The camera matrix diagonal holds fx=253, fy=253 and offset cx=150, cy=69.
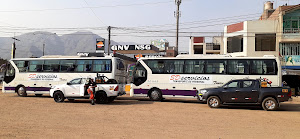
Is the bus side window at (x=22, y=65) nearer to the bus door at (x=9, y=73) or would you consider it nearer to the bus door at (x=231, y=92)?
the bus door at (x=9, y=73)

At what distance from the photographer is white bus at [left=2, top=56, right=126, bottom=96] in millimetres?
19297

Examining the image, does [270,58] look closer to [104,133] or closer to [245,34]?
[104,133]

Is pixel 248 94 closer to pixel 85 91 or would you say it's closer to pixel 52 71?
pixel 85 91

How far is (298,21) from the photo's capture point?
98.4 ft

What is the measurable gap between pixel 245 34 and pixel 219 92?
20.1m

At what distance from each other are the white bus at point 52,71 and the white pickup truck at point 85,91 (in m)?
2.87

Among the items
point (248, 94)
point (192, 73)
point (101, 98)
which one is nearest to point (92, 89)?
point (101, 98)

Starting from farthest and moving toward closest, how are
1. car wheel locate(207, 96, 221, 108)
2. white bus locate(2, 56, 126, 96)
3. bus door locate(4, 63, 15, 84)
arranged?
bus door locate(4, 63, 15, 84)
white bus locate(2, 56, 126, 96)
car wheel locate(207, 96, 221, 108)

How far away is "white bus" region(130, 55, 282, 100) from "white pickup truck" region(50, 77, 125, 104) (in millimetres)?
2771

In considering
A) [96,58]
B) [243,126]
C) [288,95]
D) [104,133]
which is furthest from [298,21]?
[104,133]

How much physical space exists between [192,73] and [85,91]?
742 cm

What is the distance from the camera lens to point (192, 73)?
1788cm

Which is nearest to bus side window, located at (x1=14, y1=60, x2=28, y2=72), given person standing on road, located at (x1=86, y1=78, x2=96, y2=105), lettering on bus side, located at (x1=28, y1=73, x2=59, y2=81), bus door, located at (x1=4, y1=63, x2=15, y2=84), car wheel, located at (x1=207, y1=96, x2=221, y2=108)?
bus door, located at (x1=4, y1=63, x2=15, y2=84)

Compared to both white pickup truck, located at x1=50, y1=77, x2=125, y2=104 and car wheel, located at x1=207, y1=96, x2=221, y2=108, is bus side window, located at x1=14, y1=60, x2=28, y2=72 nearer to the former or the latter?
white pickup truck, located at x1=50, y1=77, x2=125, y2=104
